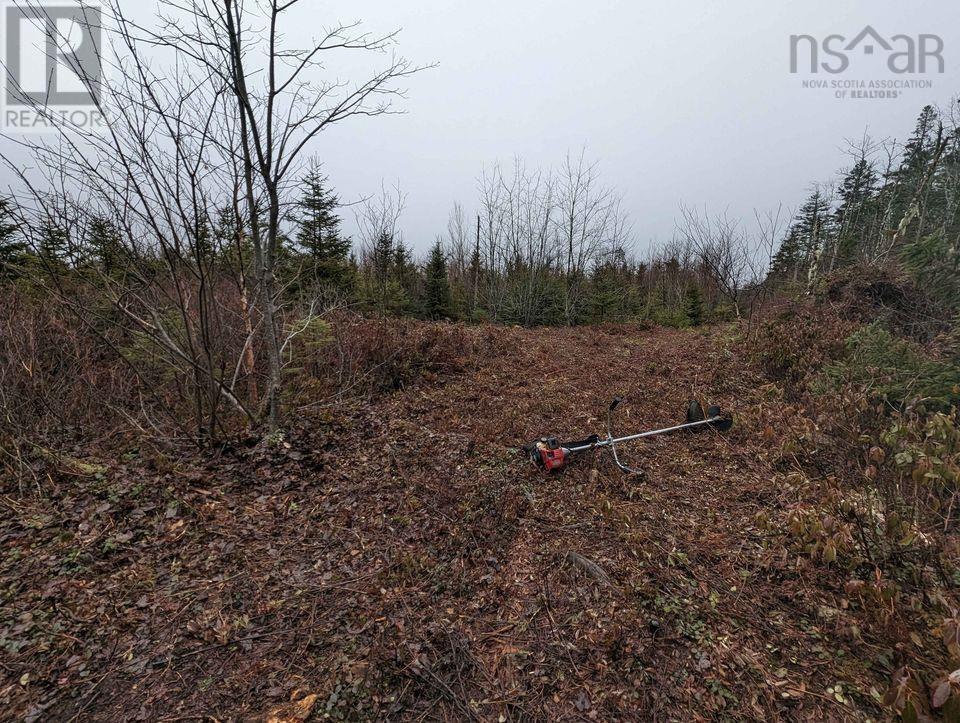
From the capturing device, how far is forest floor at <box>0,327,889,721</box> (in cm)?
181

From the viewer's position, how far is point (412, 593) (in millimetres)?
2443

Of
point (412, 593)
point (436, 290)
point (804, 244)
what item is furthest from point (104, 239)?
point (804, 244)

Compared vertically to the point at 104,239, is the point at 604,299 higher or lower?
higher

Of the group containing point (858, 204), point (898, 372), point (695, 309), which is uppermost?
point (858, 204)

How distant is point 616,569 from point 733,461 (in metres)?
2.37

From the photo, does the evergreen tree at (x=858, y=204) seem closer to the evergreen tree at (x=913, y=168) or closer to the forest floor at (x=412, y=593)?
the evergreen tree at (x=913, y=168)

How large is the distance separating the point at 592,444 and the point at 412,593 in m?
2.43

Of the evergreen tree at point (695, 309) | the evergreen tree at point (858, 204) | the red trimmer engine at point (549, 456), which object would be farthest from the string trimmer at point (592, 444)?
the evergreen tree at point (858, 204)

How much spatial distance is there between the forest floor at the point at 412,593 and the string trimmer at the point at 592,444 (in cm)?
18

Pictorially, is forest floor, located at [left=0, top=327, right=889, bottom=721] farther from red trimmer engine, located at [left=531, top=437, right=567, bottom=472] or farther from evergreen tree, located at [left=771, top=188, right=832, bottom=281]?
evergreen tree, located at [left=771, top=188, right=832, bottom=281]

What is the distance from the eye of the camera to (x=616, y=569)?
8.43 feet

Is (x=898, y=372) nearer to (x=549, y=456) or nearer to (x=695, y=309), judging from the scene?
(x=549, y=456)

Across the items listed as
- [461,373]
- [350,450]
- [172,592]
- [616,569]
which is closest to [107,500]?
[172,592]

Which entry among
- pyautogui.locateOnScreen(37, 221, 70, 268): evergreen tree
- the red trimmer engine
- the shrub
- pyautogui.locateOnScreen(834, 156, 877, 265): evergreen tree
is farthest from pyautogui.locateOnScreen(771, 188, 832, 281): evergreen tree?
pyautogui.locateOnScreen(37, 221, 70, 268): evergreen tree
